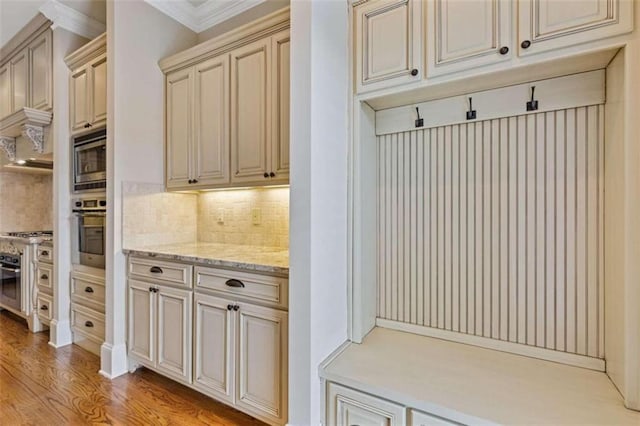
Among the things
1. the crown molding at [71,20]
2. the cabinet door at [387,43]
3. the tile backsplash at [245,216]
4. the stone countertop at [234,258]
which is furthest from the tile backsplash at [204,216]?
the crown molding at [71,20]

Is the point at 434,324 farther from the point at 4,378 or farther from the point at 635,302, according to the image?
the point at 4,378

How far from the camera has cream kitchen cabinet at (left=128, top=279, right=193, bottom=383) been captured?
1922 mm

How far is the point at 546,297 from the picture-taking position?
4.75 ft

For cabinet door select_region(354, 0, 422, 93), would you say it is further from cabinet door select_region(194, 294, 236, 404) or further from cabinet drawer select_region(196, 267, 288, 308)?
cabinet door select_region(194, 294, 236, 404)

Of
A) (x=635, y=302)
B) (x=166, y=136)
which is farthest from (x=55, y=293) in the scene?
(x=635, y=302)

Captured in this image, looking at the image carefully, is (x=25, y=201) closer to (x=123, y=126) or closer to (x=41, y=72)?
(x=41, y=72)

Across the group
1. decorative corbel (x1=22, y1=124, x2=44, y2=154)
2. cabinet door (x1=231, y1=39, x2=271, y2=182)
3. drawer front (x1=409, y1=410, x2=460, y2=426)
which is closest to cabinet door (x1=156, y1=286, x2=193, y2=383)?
cabinet door (x1=231, y1=39, x2=271, y2=182)

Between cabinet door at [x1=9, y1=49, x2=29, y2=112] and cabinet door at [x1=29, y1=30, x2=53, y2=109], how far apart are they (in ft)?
0.48

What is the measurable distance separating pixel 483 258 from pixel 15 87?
483 centimetres

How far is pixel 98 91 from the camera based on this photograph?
2.53m

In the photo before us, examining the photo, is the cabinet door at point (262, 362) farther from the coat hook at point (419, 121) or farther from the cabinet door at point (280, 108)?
the coat hook at point (419, 121)

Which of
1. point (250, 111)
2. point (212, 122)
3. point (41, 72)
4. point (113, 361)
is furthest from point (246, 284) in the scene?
point (41, 72)

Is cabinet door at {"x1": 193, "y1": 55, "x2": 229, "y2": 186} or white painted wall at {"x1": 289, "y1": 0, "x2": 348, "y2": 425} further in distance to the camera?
cabinet door at {"x1": 193, "y1": 55, "x2": 229, "y2": 186}

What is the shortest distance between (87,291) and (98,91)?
1.62m
